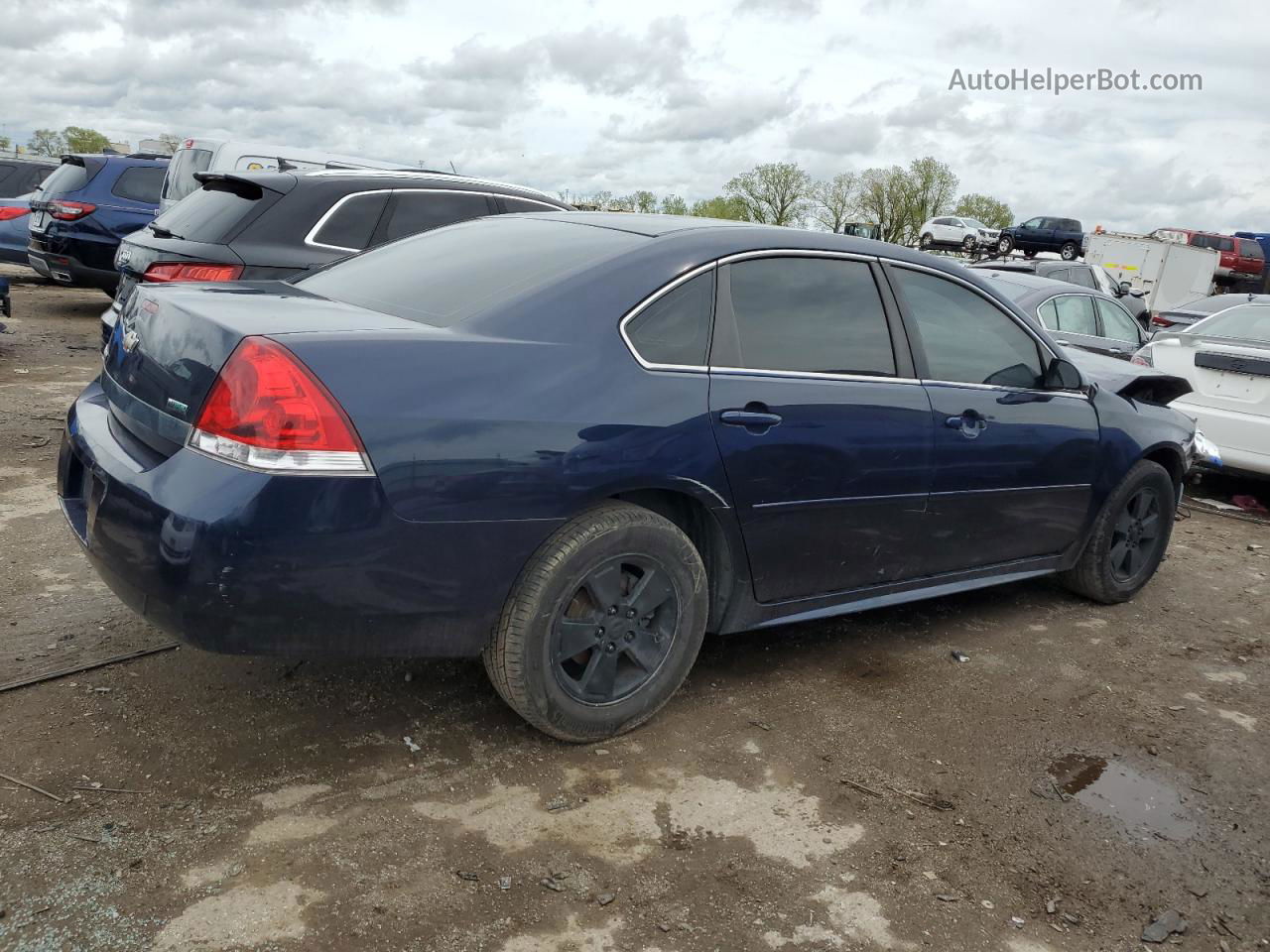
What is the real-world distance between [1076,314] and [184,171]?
843cm

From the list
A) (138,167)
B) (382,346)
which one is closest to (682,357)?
(382,346)

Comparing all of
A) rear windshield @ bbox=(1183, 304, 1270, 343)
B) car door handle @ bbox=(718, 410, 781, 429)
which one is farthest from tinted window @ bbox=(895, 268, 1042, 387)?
rear windshield @ bbox=(1183, 304, 1270, 343)

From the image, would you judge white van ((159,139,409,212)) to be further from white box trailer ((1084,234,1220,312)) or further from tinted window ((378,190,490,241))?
white box trailer ((1084,234,1220,312))

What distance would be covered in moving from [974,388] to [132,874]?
324 centimetres

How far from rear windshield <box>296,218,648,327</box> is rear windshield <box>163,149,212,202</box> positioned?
285 inches

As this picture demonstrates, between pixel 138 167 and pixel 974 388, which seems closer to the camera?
pixel 974 388

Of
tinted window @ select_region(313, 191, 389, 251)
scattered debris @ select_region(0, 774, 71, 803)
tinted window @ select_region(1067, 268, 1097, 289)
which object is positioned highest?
tinted window @ select_region(313, 191, 389, 251)

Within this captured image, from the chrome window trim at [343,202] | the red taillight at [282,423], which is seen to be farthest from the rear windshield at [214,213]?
the red taillight at [282,423]

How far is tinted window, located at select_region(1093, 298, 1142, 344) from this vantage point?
362 inches

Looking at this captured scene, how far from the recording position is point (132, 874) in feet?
8.14

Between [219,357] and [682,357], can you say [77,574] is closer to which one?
[219,357]

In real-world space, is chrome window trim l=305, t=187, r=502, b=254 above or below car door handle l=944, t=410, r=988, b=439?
above

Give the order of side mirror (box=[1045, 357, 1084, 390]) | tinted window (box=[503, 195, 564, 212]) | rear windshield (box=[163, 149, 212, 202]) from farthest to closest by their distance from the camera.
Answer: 1. rear windshield (box=[163, 149, 212, 202])
2. tinted window (box=[503, 195, 564, 212])
3. side mirror (box=[1045, 357, 1084, 390])

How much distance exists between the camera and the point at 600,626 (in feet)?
10.4
